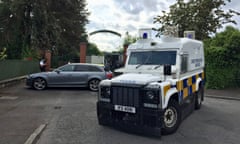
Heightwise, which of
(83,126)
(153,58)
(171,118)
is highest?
(153,58)

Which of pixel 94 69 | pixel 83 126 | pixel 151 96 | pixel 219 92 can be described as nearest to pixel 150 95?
pixel 151 96

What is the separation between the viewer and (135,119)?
473 cm

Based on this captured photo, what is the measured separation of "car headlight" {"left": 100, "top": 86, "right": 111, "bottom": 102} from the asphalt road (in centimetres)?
78

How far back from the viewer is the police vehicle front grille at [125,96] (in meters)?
4.68

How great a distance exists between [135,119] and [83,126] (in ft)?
5.00

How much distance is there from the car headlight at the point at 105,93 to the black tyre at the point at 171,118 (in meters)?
1.40

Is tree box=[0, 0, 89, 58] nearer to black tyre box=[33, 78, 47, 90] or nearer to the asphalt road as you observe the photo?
black tyre box=[33, 78, 47, 90]

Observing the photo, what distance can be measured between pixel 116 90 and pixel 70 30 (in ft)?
70.4

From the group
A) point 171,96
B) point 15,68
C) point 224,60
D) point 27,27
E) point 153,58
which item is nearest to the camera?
point 171,96

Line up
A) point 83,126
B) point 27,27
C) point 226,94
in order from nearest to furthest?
1. point 83,126
2. point 226,94
3. point 27,27

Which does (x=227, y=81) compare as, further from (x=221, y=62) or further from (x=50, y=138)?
(x=50, y=138)

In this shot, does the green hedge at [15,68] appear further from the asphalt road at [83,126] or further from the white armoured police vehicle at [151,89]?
the white armoured police vehicle at [151,89]

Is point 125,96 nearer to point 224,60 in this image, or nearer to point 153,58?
point 153,58

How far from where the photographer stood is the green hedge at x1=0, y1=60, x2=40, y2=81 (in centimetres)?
1196
